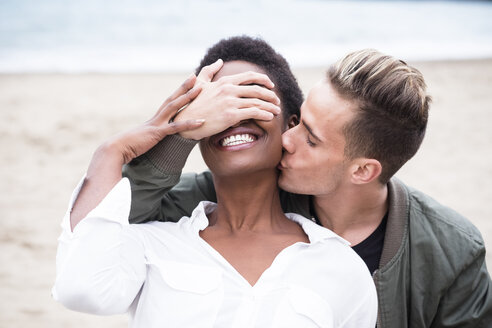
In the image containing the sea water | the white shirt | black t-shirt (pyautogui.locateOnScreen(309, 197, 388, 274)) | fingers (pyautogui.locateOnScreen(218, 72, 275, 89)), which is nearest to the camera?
the white shirt

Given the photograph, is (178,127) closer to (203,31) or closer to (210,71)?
(210,71)

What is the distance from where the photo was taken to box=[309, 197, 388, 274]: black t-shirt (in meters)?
2.79

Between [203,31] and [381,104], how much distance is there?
51.8ft

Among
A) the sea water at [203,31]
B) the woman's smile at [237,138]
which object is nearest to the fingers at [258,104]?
the woman's smile at [237,138]

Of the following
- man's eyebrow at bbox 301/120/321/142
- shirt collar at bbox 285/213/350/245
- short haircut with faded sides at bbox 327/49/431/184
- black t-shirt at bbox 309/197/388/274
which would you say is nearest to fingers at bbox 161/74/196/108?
man's eyebrow at bbox 301/120/321/142

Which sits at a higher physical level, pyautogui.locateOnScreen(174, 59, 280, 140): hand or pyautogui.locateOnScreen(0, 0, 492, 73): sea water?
pyautogui.locateOnScreen(174, 59, 280, 140): hand

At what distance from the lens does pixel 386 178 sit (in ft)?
9.14

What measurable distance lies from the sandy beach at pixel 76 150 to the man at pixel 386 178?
230 centimetres

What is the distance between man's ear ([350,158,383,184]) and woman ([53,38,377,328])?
414 millimetres

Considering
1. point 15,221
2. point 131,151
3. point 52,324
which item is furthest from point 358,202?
point 15,221

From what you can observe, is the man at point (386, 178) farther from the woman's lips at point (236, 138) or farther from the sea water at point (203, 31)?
the sea water at point (203, 31)

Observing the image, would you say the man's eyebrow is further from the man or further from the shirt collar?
the shirt collar

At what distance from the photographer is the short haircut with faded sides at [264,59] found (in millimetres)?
2654

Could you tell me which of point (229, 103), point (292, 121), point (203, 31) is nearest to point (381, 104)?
point (292, 121)
